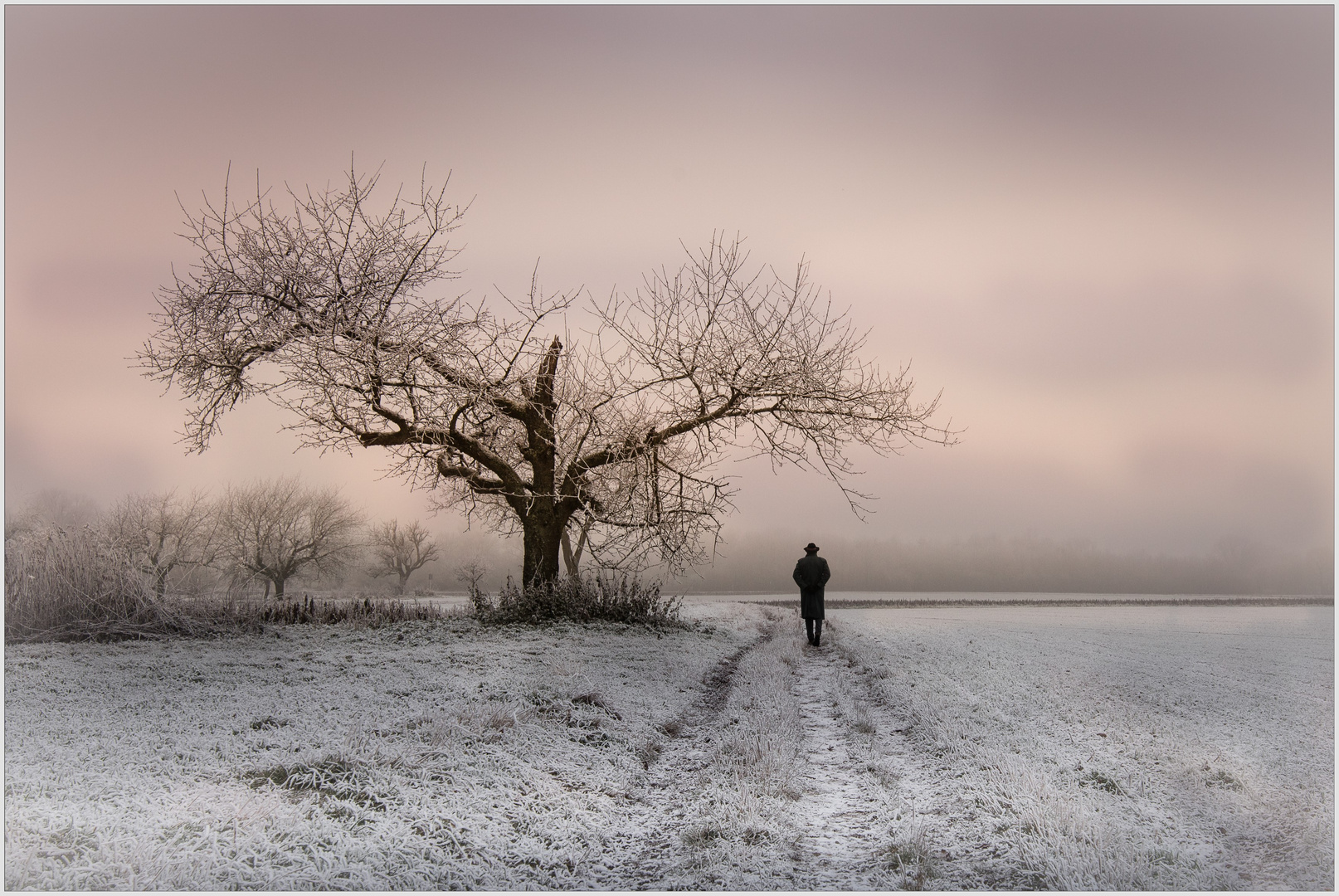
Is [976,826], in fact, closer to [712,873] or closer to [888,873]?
[888,873]

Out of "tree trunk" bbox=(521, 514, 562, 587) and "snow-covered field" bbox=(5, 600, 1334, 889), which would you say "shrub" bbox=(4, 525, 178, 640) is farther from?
"tree trunk" bbox=(521, 514, 562, 587)

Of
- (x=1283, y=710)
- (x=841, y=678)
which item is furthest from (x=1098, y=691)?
(x=841, y=678)

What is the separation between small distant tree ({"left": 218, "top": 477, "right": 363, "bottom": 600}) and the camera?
31266 millimetres

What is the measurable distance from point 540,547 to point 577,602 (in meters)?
1.65

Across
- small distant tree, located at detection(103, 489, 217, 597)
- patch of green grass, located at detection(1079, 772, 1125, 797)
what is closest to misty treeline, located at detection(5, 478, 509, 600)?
small distant tree, located at detection(103, 489, 217, 597)

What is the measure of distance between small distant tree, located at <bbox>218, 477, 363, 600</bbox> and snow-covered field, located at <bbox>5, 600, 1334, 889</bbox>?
2362 centimetres

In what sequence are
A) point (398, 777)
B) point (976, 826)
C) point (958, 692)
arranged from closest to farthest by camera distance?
1. point (976, 826)
2. point (398, 777)
3. point (958, 692)

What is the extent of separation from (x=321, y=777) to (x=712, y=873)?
294cm

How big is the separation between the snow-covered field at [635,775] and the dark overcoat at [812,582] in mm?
4506

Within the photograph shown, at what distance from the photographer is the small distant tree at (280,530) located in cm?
3127

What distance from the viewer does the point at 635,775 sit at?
5852 millimetres

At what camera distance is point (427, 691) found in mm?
Result: 7809

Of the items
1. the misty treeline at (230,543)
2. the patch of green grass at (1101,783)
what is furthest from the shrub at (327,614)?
the patch of green grass at (1101,783)

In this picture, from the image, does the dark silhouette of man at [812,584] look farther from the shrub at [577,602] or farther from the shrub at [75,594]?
the shrub at [75,594]
